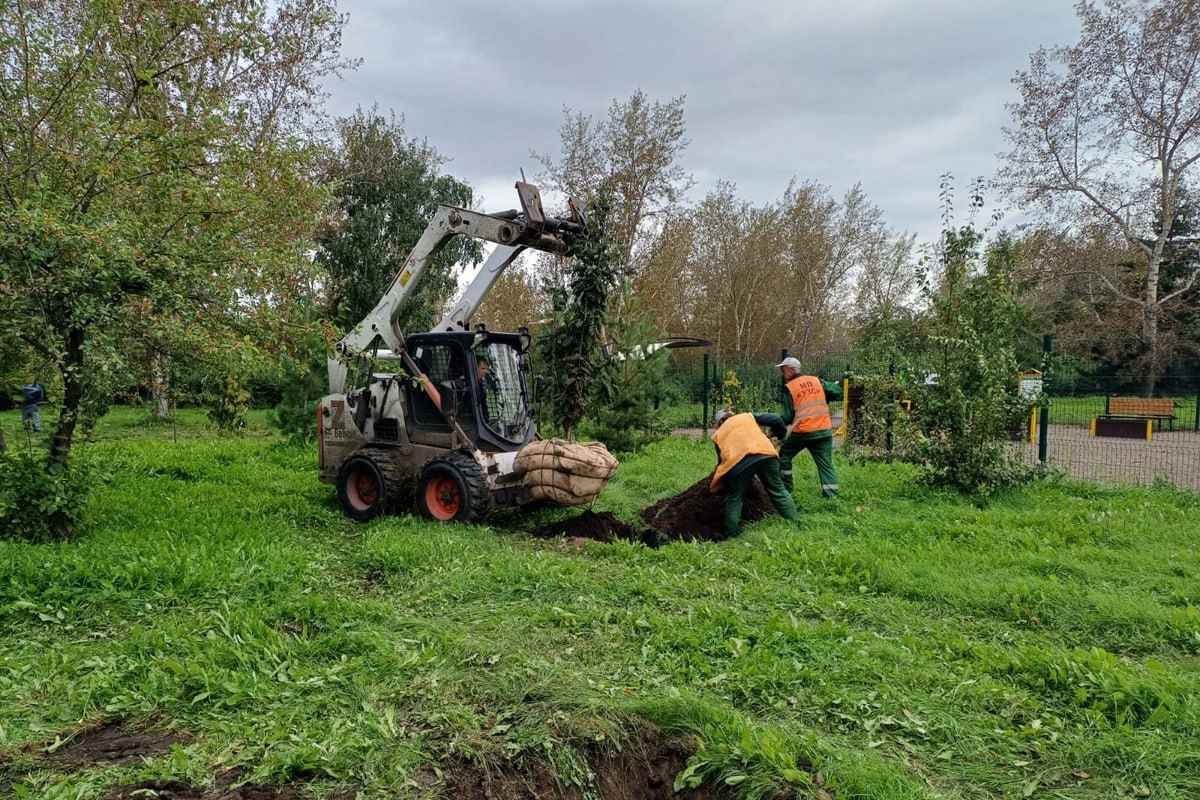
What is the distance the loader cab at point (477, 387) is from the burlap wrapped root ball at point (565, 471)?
61 centimetres

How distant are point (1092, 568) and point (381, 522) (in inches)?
246

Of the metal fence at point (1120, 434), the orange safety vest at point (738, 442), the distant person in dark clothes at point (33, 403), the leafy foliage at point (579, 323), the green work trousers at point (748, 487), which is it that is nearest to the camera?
the distant person in dark clothes at point (33, 403)

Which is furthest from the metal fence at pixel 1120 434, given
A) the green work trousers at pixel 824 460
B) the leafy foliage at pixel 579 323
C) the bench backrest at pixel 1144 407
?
the leafy foliage at pixel 579 323

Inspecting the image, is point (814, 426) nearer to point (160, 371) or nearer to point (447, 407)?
point (447, 407)

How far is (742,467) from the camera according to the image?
23.5 ft

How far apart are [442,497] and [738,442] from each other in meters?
3.09

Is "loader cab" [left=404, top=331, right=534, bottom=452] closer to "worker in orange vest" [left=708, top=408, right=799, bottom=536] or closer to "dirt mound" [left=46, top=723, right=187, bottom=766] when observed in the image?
"worker in orange vest" [left=708, top=408, right=799, bottom=536]

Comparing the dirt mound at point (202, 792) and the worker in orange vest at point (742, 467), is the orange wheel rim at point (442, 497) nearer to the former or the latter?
the worker in orange vest at point (742, 467)

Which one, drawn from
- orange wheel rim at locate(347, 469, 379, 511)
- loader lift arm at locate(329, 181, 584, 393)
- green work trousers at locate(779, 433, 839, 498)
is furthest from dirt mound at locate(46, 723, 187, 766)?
green work trousers at locate(779, 433, 839, 498)

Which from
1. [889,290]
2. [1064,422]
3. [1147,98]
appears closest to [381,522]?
[1064,422]

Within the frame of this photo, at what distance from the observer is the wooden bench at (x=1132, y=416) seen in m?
13.7

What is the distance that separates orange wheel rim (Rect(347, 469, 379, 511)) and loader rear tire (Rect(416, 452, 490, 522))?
2.64 feet

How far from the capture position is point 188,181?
6250 millimetres

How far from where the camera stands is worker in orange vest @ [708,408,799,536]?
718 centimetres
